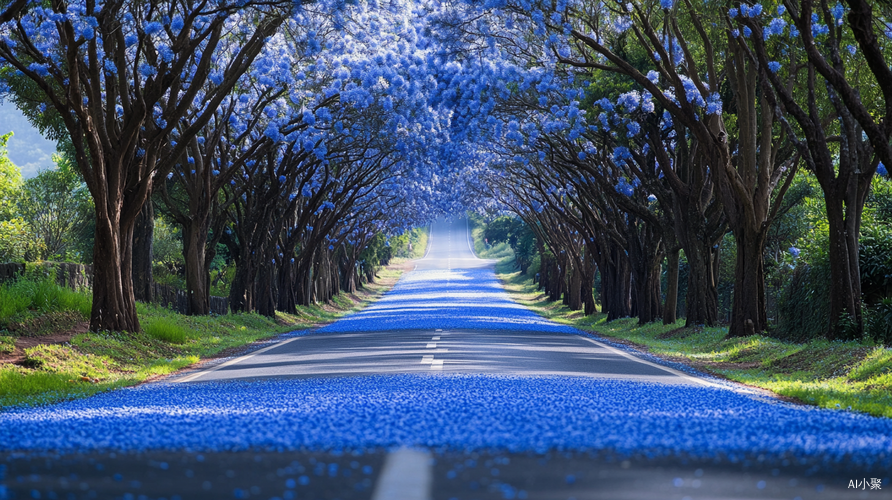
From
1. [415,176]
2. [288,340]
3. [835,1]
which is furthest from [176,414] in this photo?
[415,176]

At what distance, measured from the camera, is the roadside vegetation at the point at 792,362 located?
10516mm

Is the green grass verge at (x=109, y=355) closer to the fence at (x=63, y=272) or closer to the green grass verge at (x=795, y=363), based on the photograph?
the fence at (x=63, y=272)

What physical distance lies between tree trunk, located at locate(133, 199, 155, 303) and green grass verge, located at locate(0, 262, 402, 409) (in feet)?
4.61

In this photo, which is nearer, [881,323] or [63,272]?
[881,323]

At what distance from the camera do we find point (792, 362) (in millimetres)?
14805

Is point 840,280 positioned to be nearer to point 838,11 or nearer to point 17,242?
point 838,11

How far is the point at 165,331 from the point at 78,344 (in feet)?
13.4

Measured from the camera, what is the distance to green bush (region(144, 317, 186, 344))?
19.7 meters

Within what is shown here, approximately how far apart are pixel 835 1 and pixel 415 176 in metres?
23.7

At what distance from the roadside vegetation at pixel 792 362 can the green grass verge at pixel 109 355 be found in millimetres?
8207

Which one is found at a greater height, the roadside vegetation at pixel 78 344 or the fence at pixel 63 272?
the fence at pixel 63 272

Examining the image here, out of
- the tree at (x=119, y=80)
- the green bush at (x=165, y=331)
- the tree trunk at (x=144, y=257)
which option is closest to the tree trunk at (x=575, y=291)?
the tree trunk at (x=144, y=257)

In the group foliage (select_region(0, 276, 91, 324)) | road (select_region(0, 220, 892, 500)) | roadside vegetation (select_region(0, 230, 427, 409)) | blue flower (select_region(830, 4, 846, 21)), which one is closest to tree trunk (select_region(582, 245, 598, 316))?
roadside vegetation (select_region(0, 230, 427, 409))

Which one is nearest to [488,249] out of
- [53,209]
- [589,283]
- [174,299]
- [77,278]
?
[53,209]
